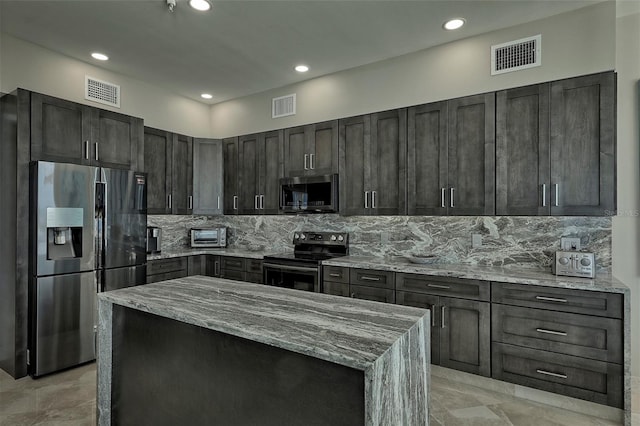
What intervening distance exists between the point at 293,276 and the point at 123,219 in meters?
1.86

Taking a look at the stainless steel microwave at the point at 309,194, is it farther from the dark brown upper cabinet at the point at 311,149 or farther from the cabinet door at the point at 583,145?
the cabinet door at the point at 583,145

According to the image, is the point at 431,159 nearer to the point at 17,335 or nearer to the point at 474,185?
the point at 474,185

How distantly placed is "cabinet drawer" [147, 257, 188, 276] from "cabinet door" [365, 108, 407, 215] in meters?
2.49

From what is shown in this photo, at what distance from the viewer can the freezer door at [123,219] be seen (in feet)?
11.1

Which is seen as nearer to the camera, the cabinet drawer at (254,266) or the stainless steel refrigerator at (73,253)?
the stainless steel refrigerator at (73,253)

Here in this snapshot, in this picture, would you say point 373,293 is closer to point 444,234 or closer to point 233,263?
point 444,234

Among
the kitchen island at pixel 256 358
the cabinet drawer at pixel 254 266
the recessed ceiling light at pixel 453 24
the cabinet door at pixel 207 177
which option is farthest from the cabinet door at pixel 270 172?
the kitchen island at pixel 256 358

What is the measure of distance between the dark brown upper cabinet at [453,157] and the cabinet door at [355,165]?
488 mm

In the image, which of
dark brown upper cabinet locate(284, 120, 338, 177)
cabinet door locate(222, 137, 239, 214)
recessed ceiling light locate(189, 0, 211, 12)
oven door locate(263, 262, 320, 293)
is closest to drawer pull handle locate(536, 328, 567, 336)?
oven door locate(263, 262, 320, 293)

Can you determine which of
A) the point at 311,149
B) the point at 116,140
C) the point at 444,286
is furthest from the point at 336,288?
the point at 116,140

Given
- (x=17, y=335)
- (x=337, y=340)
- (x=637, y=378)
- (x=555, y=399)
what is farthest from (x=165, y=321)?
(x=637, y=378)

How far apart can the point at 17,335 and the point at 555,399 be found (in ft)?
14.6

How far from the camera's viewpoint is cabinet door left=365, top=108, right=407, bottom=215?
3.51m

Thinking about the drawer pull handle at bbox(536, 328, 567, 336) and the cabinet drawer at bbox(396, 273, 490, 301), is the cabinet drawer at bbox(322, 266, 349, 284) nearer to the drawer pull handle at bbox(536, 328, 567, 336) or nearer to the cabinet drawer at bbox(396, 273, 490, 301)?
the cabinet drawer at bbox(396, 273, 490, 301)
